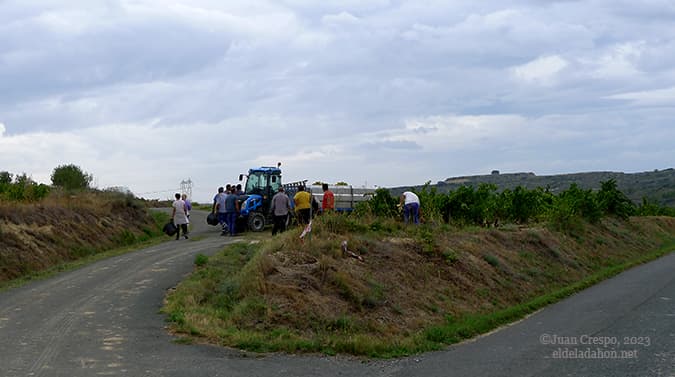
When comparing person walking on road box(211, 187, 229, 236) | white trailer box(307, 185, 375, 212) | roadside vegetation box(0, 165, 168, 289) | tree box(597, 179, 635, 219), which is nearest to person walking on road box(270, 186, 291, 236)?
person walking on road box(211, 187, 229, 236)

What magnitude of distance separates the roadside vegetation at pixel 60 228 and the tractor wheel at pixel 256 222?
15.4 ft

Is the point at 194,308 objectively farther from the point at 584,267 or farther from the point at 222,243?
the point at 584,267

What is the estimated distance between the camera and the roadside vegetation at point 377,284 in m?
11.6

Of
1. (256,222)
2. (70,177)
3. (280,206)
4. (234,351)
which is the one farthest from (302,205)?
(70,177)

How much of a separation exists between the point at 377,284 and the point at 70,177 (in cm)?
4775

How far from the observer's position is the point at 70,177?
184 feet

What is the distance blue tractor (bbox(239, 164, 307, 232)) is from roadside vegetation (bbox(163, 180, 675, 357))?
6.11 m

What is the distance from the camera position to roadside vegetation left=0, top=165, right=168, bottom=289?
20.0m

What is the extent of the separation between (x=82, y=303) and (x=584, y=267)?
56.7 ft

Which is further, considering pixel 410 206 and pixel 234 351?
pixel 410 206

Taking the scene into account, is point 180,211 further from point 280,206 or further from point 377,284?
point 377,284

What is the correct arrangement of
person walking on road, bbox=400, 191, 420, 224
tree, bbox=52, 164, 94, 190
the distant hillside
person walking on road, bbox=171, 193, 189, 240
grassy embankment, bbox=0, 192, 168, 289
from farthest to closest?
the distant hillside
tree, bbox=52, 164, 94, 190
person walking on road, bbox=171, 193, 189, 240
person walking on road, bbox=400, 191, 420, 224
grassy embankment, bbox=0, 192, 168, 289

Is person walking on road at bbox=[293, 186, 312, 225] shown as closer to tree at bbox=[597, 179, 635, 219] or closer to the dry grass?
the dry grass

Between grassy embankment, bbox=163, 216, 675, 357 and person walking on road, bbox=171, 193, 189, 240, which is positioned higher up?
person walking on road, bbox=171, 193, 189, 240
